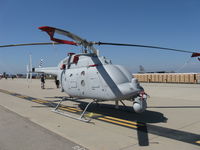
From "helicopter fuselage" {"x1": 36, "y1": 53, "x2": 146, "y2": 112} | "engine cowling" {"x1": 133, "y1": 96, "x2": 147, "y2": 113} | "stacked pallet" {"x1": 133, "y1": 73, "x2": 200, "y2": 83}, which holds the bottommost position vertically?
"stacked pallet" {"x1": 133, "y1": 73, "x2": 200, "y2": 83}

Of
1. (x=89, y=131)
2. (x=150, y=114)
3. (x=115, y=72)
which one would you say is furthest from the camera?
(x=150, y=114)

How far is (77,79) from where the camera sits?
28.6 ft

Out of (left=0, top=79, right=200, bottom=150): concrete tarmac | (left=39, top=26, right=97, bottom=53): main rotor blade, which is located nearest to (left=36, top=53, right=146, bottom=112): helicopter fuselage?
(left=39, top=26, right=97, bottom=53): main rotor blade

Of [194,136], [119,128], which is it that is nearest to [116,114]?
[119,128]

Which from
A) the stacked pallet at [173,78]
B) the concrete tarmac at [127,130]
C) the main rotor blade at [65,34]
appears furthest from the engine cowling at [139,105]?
the stacked pallet at [173,78]

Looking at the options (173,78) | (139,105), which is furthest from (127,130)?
(173,78)

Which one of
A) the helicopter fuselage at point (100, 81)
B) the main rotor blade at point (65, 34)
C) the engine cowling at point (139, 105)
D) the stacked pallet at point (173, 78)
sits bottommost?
the stacked pallet at point (173, 78)

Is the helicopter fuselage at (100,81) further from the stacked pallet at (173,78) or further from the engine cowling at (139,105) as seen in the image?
the stacked pallet at (173,78)

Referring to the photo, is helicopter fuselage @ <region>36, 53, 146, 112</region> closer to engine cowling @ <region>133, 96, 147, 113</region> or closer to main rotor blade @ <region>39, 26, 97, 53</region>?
engine cowling @ <region>133, 96, 147, 113</region>

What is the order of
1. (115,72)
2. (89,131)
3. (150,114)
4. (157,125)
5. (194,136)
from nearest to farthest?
(194,136) < (89,131) < (157,125) < (115,72) < (150,114)

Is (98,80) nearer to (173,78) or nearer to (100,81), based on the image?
(100,81)

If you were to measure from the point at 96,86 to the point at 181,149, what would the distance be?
409cm

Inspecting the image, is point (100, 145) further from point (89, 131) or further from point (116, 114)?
point (116, 114)

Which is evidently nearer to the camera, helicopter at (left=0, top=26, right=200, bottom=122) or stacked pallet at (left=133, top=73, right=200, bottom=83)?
helicopter at (left=0, top=26, right=200, bottom=122)
